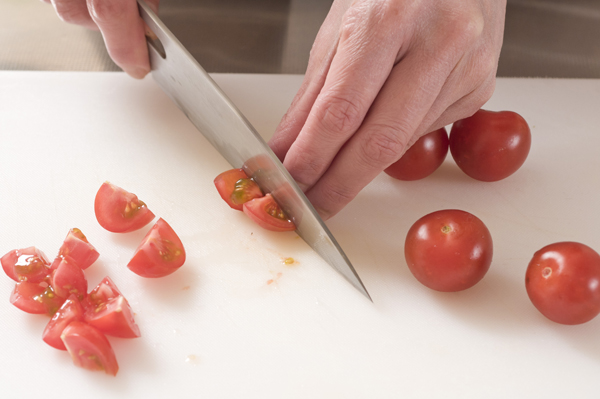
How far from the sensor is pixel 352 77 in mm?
1289

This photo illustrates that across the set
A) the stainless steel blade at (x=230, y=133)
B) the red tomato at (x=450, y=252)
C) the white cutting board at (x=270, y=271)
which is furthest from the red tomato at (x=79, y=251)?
the red tomato at (x=450, y=252)

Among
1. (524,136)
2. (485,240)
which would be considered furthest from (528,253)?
(524,136)

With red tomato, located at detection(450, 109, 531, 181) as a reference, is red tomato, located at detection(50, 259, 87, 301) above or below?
below

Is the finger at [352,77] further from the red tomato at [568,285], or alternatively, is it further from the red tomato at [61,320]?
the red tomato at [61,320]

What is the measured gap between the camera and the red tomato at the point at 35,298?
4.21ft

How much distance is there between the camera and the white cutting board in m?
1.21

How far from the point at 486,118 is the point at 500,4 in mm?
332

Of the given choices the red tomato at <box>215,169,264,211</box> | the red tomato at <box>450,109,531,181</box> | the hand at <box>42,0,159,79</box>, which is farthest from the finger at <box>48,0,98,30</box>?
the red tomato at <box>450,109,531,181</box>

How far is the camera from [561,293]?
48.9 inches

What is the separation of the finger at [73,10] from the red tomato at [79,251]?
0.88 metres

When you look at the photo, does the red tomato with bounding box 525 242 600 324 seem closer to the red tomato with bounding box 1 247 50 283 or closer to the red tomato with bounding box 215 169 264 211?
the red tomato with bounding box 215 169 264 211

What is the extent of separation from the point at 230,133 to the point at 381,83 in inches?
20.3

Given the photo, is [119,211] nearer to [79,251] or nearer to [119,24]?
[79,251]

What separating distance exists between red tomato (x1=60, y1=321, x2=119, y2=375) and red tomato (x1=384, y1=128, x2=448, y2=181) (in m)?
0.96
